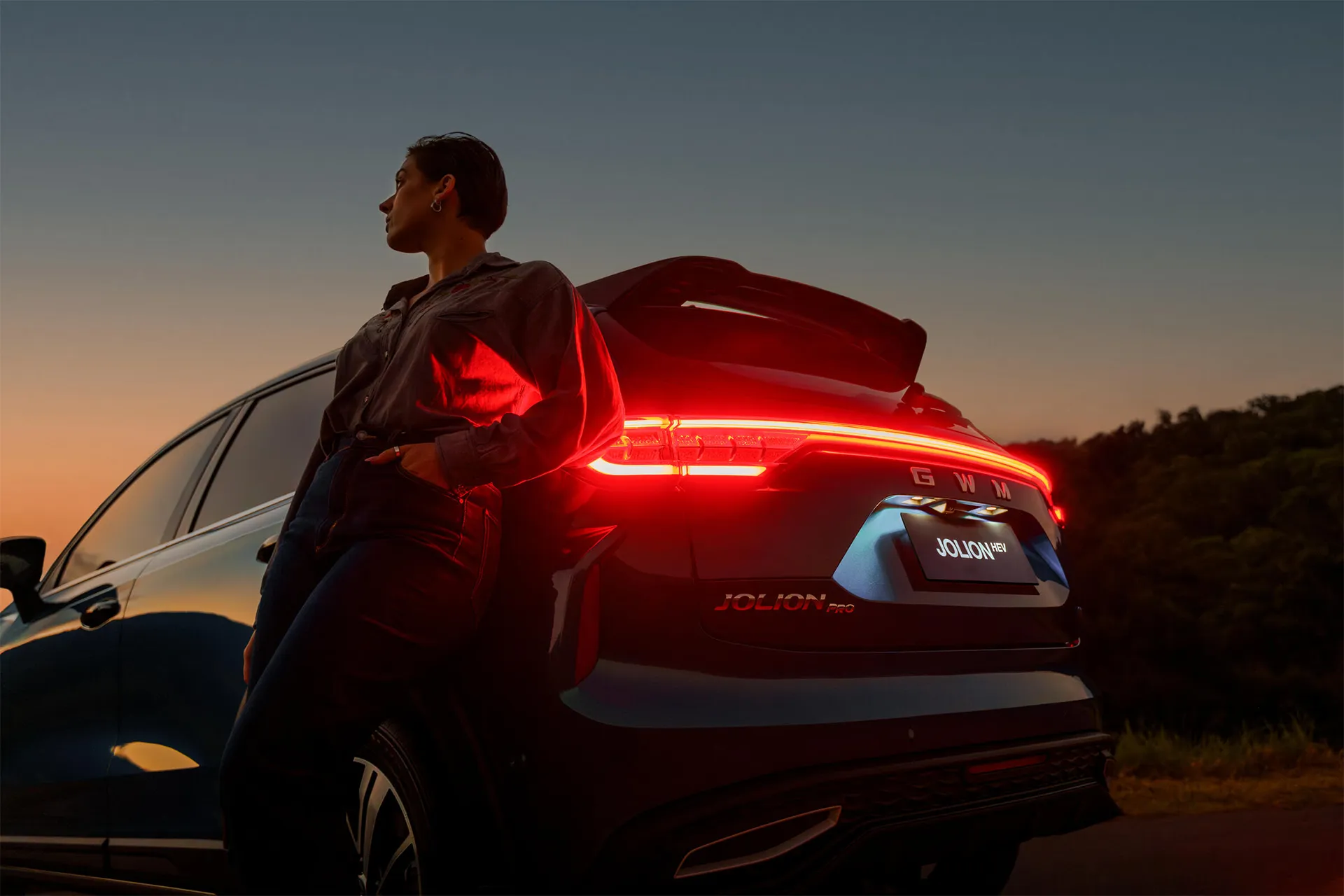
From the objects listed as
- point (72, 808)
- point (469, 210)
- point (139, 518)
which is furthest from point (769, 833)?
point (139, 518)

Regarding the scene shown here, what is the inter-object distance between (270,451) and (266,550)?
589 mm

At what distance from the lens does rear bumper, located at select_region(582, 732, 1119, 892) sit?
2.12 m

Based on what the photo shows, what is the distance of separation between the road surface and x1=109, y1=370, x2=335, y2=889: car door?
8.20 ft

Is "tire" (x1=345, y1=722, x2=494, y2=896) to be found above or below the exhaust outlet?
above

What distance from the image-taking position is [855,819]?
89.4 inches

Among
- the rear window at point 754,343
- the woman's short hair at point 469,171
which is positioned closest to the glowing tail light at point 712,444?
the rear window at point 754,343

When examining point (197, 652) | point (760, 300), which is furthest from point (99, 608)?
point (760, 300)

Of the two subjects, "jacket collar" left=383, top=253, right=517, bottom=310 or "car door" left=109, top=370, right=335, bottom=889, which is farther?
"car door" left=109, top=370, right=335, bottom=889

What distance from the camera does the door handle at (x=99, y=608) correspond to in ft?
12.3

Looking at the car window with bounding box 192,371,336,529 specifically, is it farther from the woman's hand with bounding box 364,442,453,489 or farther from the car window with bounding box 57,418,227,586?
the woman's hand with bounding box 364,442,453,489

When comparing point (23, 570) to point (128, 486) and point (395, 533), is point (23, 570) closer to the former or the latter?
point (128, 486)

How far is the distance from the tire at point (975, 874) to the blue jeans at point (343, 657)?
6.57 feet

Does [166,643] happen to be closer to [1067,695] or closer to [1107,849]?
[1067,695]

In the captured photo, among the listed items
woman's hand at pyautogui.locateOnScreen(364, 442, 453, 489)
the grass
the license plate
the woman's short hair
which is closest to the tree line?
the grass
